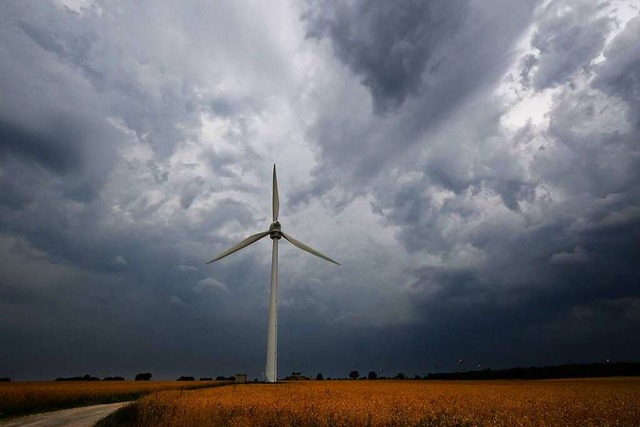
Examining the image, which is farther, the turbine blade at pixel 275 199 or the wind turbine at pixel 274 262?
the turbine blade at pixel 275 199

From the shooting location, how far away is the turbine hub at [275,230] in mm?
83375

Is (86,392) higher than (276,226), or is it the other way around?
(276,226)

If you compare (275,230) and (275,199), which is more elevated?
(275,199)

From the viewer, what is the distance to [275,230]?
83.5 metres

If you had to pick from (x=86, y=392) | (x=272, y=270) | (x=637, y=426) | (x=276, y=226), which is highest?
(x=276, y=226)

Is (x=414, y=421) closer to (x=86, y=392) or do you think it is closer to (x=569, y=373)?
(x=86, y=392)

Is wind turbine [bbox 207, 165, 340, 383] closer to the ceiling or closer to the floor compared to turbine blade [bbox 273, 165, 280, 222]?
closer to the floor

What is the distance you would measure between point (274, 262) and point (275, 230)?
753cm

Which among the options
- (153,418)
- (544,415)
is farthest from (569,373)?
(153,418)

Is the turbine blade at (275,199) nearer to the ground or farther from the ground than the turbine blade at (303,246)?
farther from the ground

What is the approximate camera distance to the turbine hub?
83.4 m

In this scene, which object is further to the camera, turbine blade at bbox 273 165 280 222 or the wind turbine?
turbine blade at bbox 273 165 280 222

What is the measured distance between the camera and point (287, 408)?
22922mm

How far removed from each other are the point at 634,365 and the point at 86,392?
147 m
